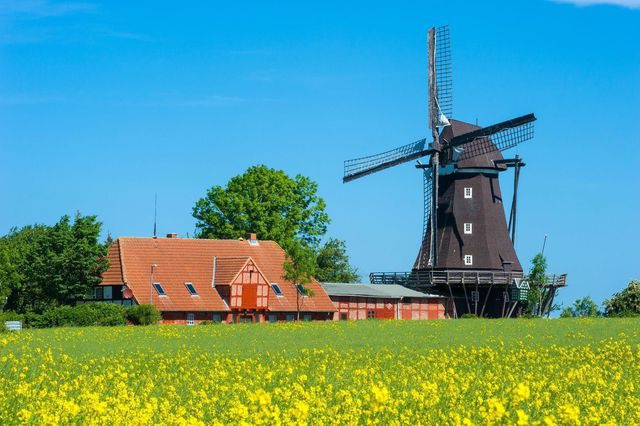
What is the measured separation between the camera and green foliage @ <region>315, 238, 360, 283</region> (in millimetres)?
99688

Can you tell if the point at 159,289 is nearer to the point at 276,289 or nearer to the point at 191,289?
the point at 191,289

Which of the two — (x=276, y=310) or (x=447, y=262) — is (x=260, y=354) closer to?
(x=276, y=310)

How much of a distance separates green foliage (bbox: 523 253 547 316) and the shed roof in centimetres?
707

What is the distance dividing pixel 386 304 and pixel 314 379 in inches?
2329

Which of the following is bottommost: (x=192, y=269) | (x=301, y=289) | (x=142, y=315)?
(x=142, y=315)

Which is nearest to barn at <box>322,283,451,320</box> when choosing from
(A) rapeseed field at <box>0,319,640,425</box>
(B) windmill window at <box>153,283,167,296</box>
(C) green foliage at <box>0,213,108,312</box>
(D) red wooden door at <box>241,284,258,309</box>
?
(D) red wooden door at <box>241,284,258,309</box>

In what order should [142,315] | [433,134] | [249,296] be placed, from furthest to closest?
[433,134] → [249,296] → [142,315]

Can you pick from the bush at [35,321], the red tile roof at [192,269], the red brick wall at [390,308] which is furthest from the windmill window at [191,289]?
the bush at [35,321]

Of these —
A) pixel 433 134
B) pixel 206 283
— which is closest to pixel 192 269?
pixel 206 283

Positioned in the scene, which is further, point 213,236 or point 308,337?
point 213,236

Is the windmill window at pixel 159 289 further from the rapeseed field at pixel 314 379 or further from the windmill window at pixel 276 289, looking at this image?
the rapeseed field at pixel 314 379

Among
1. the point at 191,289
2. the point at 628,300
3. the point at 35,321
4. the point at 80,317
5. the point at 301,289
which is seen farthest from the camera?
the point at 628,300

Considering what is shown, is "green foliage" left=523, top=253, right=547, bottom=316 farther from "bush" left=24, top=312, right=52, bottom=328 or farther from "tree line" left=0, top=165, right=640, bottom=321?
"bush" left=24, top=312, right=52, bottom=328

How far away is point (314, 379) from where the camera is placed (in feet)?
77.5
